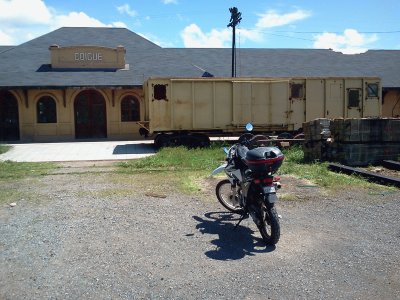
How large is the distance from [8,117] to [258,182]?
66.5 ft

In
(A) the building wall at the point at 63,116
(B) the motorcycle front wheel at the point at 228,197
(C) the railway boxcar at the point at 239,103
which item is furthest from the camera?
(A) the building wall at the point at 63,116

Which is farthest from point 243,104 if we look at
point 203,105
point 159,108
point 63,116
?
point 63,116

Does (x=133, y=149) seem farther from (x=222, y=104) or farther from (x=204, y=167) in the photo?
(x=204, y=167)

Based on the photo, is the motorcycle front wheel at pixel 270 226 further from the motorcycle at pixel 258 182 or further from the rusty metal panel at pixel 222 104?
the rusty metal panel at pixel 222 104

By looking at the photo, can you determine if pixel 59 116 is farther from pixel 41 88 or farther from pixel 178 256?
pixel 178 256

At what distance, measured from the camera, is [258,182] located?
5328mm

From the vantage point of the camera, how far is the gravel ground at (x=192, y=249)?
3.97m

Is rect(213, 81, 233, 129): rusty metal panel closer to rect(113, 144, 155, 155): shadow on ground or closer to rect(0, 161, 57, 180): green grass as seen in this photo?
rect(113, 144, 155, 155): shadow on ground

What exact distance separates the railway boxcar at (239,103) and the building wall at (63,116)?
207 inches

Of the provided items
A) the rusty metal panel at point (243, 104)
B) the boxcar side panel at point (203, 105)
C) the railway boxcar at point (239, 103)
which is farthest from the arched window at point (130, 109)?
the rusty metal panel at point (243, 104)

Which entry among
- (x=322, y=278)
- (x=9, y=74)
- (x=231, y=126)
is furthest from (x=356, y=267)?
(x=9, y=74)

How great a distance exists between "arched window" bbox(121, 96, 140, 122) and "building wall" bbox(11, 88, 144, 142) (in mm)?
200

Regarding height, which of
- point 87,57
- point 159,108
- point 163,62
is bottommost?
point 159,108

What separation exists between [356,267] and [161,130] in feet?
42.9
